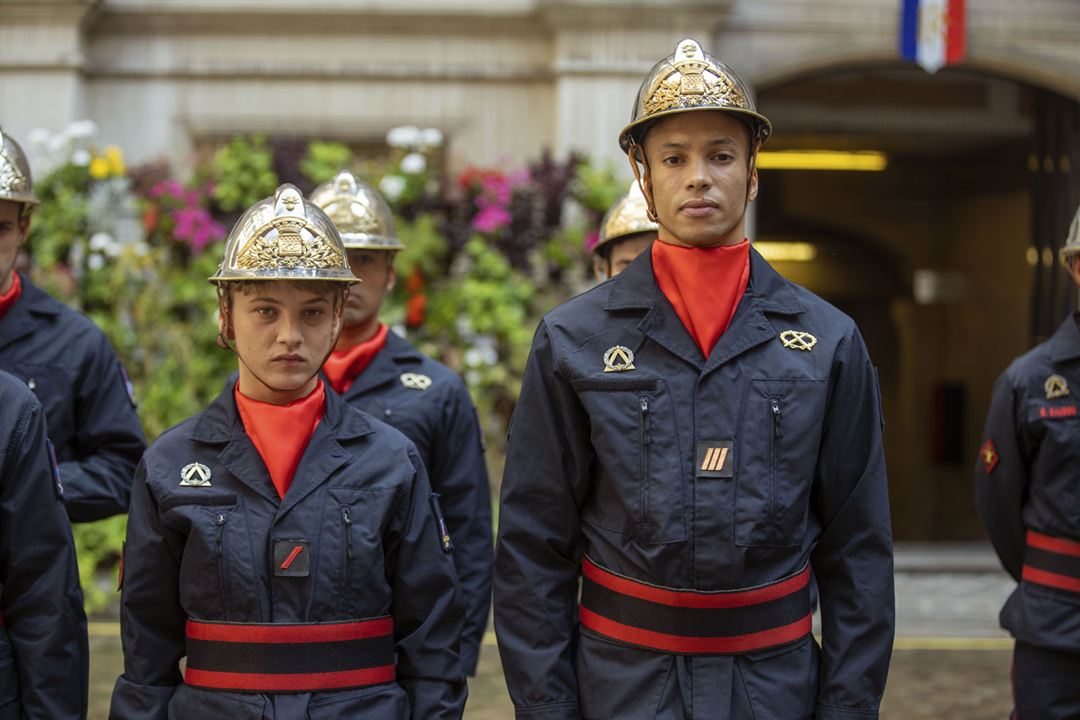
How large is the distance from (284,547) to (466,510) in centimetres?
160

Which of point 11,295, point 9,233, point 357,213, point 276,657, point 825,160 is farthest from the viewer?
point 825,160

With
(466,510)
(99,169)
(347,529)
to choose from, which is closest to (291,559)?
(347,529)

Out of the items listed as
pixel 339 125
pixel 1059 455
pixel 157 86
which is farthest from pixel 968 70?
pixel 1059 455

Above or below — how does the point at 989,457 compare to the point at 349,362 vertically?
below

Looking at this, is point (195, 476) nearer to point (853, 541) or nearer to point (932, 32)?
point (853, 541)

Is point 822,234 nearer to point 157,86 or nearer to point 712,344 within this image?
point 157,86

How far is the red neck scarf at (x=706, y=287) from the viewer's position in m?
3.42

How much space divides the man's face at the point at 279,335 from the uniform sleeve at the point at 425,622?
40 cm

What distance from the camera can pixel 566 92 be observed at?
1087 cm

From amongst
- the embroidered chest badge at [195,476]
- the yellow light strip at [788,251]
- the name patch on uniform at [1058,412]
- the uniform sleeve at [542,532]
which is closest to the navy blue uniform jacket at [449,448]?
the embroidered chest badge at [195,476]

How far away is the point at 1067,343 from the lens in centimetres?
519

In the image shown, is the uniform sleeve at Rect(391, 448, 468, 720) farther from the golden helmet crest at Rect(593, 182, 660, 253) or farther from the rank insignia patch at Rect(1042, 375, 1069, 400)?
the rank insignia patch at Rect(1042, 375, 1069, 400)

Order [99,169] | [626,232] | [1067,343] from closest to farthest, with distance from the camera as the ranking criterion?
[1067,343] → [626,232] → [99,169]

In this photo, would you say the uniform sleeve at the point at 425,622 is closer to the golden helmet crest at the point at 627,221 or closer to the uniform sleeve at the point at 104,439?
the uniform sleeve at the point at 104,439
